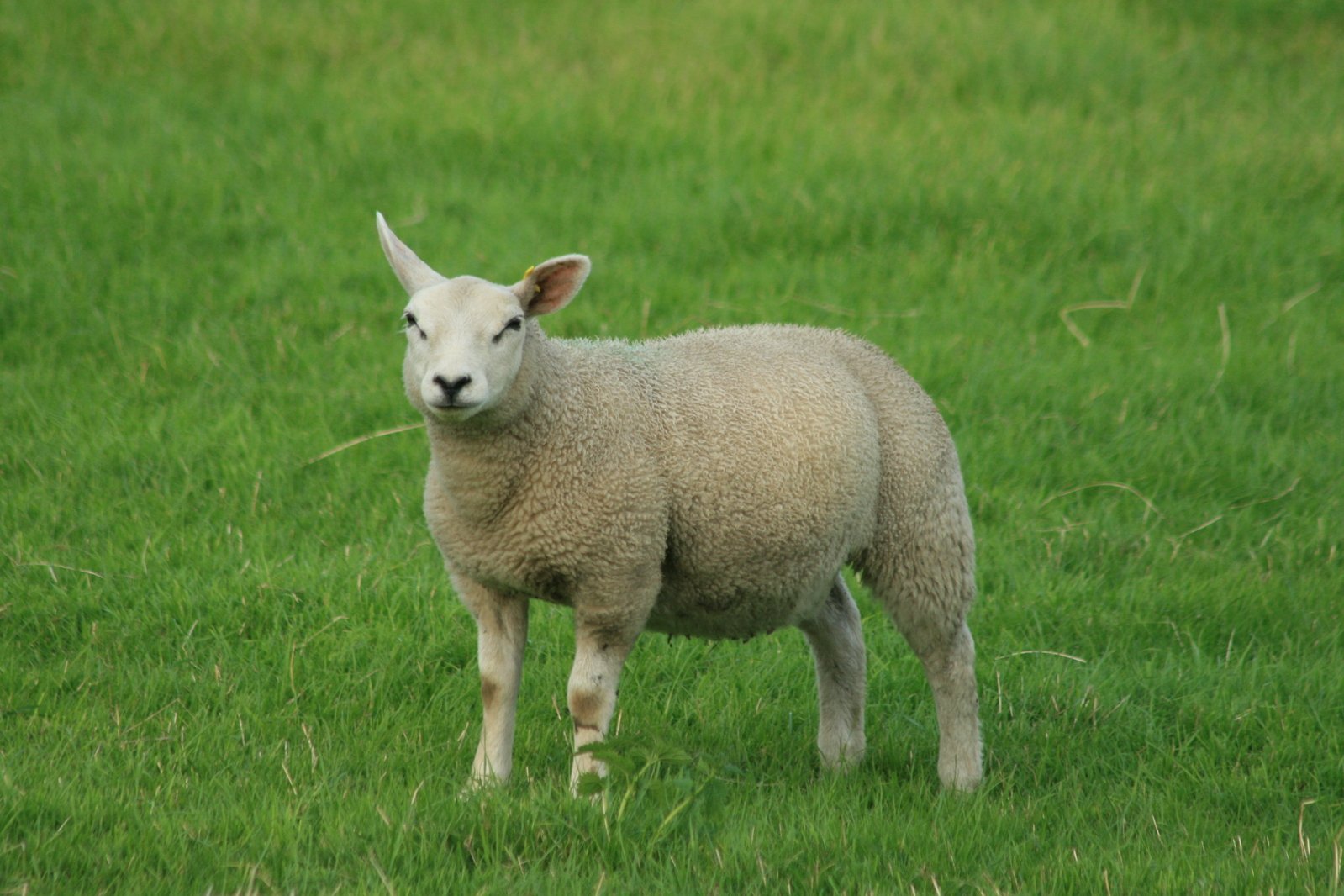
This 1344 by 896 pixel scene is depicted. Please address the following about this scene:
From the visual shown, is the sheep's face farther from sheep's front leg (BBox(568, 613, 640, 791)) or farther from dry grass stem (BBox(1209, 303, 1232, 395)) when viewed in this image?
dry grass stem (BBox(1209, 303, 1232, 395))

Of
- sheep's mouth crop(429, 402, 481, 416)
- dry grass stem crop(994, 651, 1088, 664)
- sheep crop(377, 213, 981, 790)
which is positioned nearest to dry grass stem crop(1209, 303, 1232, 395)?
dry grass stem crop(994, 651, 1088, 664)

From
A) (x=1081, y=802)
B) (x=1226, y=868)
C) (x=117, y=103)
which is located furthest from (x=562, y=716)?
(x=117, y=103)

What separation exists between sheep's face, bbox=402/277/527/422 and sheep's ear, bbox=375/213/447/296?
0.15m

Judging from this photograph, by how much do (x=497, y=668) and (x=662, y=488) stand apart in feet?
2.48

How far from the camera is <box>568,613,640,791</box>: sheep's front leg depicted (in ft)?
14.4

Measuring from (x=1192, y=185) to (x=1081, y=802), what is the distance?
6.34 metres

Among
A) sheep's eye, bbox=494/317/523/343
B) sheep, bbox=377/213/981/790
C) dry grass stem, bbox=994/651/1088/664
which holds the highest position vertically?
sheep's eye, bbox=494/317/523/343

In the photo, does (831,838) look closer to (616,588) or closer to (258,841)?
(616,588)

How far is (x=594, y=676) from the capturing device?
4406 mm

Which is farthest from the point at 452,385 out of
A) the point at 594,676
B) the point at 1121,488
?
the point at 1121,488

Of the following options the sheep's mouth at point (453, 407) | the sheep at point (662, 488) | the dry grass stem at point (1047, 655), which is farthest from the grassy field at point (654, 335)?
the sheep's mouth at point (453, 407)

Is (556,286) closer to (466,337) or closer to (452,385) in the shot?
(466,337)

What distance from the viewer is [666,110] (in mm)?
10383

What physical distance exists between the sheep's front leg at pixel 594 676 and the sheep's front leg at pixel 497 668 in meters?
0.25
